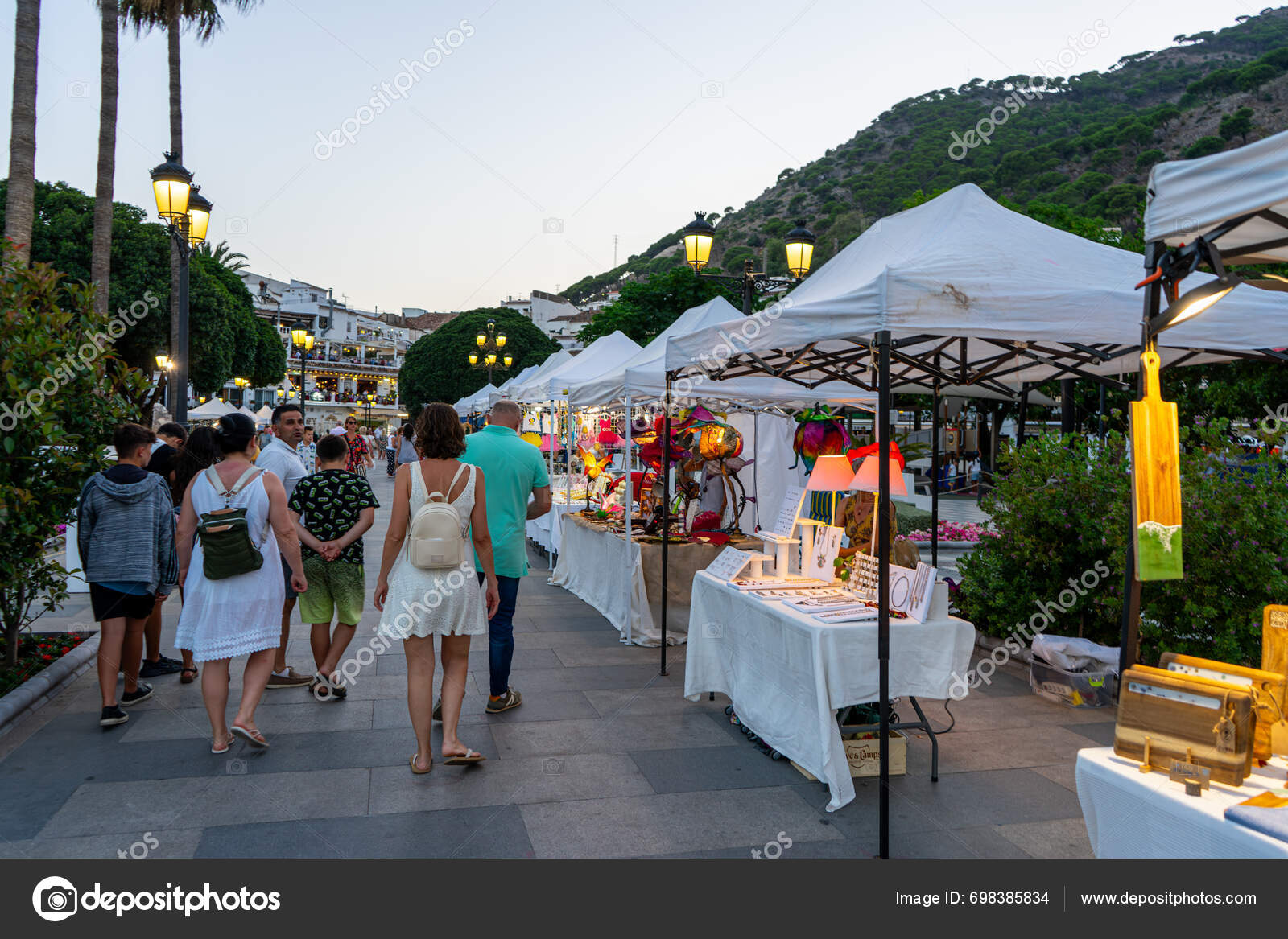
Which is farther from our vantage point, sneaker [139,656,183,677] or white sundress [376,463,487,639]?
sneaker [139,656,183,677]

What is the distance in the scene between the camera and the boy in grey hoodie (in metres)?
4.94

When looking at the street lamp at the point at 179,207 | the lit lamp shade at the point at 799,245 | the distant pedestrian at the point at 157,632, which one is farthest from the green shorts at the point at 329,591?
the lit lamp shade at the point at 799,245

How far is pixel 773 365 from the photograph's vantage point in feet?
21.8

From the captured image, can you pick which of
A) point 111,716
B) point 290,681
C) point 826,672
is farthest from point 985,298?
point 111,716

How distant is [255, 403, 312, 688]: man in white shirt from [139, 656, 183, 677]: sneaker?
795 millimetres

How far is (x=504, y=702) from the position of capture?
5.46 metres

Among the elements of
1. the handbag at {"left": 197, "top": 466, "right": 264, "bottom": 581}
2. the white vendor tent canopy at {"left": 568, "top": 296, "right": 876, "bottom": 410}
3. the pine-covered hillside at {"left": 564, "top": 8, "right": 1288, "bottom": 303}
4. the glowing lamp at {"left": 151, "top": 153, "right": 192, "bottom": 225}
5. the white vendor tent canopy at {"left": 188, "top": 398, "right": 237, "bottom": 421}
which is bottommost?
the handbag at {"left": 197, "top": 466, "right": 264, "bottom": 581}

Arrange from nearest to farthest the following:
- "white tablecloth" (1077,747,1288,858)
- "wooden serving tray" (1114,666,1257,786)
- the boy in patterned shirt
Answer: "white tablecloth" (1077,747,1288,858) → "wooden serving tray" (1114,666,1257,786) → the boy in patterned shirt

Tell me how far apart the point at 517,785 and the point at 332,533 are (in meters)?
2.19

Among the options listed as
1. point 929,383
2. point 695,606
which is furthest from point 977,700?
point 929,383

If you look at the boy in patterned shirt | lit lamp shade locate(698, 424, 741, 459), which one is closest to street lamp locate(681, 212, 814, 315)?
lit lamp shade locate(698, 424, 741, 459)
